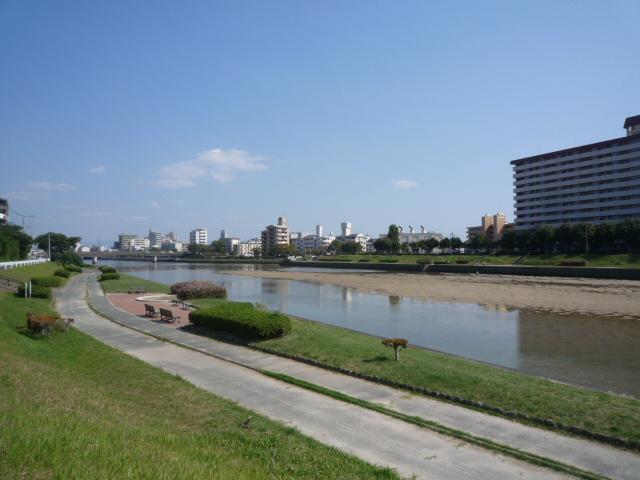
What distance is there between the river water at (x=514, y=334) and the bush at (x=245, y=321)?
6578 mm

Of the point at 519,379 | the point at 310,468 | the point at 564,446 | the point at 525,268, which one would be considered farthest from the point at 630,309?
the point at 525,268

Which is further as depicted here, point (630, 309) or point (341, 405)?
point (630, 309)

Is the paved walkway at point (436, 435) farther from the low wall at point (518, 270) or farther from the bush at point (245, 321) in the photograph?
the low wall at point (518, 270)

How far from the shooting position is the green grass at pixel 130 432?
164 inches

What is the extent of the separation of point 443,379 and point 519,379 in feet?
6.97

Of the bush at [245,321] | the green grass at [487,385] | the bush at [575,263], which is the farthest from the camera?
the bush at [575,263]

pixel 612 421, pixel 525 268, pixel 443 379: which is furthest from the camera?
pixel 525 268

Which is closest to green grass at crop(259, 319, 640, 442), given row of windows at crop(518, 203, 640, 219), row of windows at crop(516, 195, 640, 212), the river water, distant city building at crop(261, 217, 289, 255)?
the river water

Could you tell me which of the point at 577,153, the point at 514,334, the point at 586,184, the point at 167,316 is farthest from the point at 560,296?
the point at 577,153

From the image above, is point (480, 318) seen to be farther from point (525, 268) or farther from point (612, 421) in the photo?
point (525, 268)

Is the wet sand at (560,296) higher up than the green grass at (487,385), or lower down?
lower down

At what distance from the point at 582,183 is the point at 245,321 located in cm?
10607

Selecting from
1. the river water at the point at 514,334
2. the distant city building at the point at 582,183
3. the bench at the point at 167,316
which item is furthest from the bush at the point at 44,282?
the distant city building at the point at 582,183

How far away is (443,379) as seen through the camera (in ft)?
34.3
